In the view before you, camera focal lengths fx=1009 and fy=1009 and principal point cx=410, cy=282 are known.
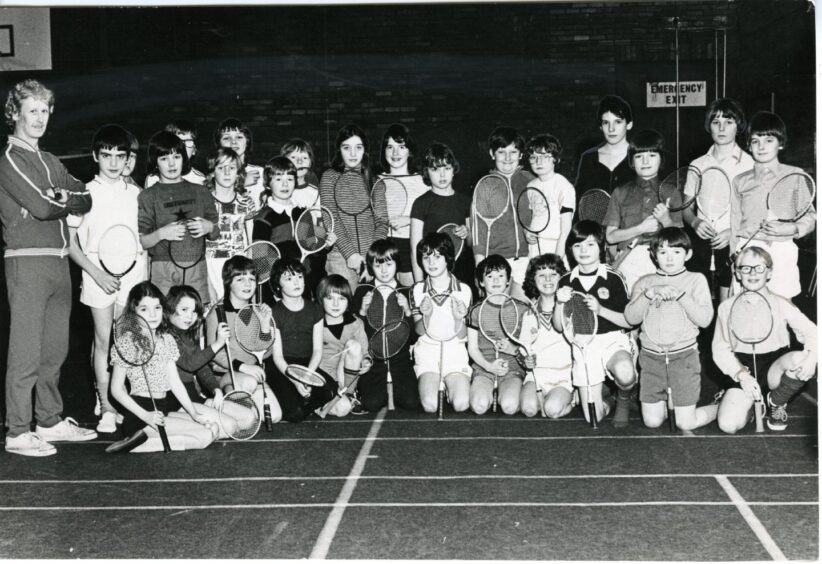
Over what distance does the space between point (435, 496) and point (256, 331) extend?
1.57 m

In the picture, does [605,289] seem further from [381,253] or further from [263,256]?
[263,256]

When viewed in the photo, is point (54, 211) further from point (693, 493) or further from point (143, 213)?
point (693, 493)

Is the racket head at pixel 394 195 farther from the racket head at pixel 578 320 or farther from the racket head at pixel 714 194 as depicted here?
the racket head at pixel 714 194

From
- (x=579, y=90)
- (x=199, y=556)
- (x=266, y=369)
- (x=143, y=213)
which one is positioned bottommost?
(x=199, y=556)

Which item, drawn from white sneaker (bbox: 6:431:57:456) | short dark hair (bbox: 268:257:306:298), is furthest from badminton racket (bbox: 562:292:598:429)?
white sneaker (bbox: 6:431:57:456)

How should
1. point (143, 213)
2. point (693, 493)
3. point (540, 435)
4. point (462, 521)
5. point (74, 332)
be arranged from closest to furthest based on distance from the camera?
1. point (462, 521)
2. point (693, 493)
3. point (540, 435)
4. point (143, 213)
5. point (74, 332)

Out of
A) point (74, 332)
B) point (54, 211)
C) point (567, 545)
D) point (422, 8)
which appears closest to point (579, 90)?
point (422, 8)

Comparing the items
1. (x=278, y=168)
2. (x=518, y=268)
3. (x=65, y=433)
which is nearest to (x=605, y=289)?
A: (x=518, y=268)

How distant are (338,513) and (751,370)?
8.01ft

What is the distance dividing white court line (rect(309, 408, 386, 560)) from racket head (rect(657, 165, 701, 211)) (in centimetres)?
197

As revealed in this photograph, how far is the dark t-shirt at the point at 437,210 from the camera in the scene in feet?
19.0

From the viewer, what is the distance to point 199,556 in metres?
3.43

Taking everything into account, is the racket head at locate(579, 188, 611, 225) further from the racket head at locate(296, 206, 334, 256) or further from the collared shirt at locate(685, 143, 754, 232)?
the racket head at locate(296, 206, 334, 256)

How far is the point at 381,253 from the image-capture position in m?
5.42
